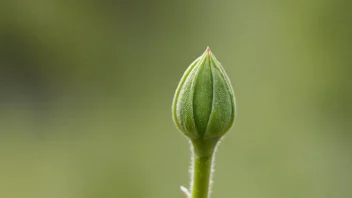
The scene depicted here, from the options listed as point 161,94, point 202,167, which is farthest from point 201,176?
point 161,94

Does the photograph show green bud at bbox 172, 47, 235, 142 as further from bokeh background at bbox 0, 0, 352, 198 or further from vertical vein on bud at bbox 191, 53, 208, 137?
bokeh background at bbox 0, 0, 352, 198

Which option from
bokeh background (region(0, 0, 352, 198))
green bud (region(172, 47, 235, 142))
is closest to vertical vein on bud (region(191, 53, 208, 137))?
green bud (region(172, 47, 235, 142))

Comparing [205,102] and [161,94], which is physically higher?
[161,94]

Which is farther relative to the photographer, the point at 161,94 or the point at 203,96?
the point at 161,94

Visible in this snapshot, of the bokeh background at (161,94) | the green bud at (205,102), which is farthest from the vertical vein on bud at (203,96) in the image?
the bokeh background at (161,94)

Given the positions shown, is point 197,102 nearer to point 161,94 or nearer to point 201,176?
point 201,176

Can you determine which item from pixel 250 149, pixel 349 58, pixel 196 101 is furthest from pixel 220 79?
pixel 349 58
